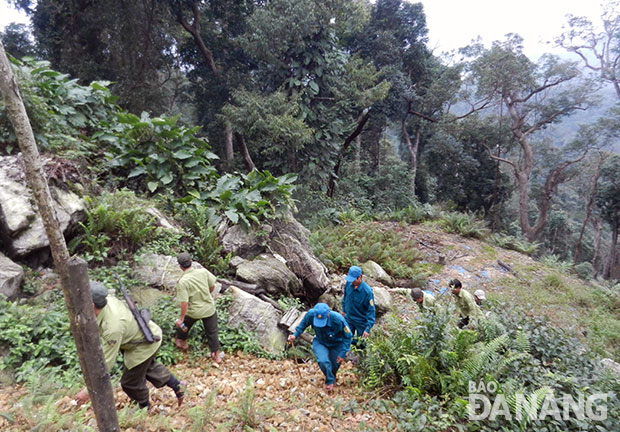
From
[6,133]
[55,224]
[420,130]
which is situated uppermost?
[420,130]

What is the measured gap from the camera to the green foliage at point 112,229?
550 centimetres

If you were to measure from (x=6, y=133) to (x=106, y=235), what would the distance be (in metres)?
2.69

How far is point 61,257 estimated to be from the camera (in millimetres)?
2215

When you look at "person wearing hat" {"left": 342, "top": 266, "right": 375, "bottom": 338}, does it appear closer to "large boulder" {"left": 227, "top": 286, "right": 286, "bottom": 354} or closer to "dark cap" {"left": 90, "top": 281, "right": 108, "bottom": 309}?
"large boulder" {"left": 227, "top": 286, "right": 286, "bottom": 354}

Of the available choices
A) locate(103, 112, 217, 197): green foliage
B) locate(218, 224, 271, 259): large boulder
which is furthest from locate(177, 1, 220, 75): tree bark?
locate(218, 224, 271, 259): large boulder

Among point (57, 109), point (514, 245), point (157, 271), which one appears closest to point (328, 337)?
point (157, 271)

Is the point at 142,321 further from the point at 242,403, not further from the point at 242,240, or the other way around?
the point at 242,240

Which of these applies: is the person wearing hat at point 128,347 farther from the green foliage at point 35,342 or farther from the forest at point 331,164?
the green foliage at point 35,342

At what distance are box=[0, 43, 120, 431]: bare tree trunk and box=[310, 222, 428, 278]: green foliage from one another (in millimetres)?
7453

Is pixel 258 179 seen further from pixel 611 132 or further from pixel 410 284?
pixel 611 132

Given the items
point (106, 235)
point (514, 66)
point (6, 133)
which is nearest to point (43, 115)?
point (6, 133)

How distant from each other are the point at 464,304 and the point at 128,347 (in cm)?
550

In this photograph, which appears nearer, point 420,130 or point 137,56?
point 137,56

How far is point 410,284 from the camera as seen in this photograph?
32.6 ft
